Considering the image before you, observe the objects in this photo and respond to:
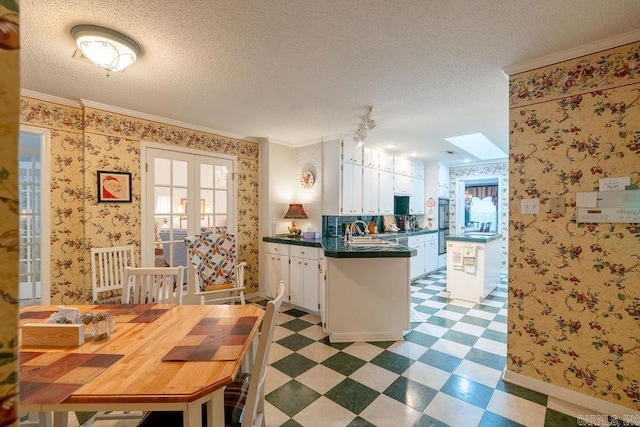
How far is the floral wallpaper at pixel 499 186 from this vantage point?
569cm

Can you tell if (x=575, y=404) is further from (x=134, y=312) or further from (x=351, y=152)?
(x=351, y=152)

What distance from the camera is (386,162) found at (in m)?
5.07

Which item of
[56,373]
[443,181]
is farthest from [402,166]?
[56,373]

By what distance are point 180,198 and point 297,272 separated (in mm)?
1677

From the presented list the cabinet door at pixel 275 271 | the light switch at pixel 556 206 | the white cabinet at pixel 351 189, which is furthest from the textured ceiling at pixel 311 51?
the cabinet door at pixel 275 271

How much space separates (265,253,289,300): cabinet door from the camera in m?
3.94

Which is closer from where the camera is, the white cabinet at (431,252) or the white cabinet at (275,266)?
the white cabinet at (275,266)

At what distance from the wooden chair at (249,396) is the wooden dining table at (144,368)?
0.09 metres

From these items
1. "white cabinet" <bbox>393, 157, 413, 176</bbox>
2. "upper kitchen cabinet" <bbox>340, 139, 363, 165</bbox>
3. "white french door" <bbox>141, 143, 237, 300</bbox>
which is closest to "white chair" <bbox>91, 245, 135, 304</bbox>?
"white french door" <bbox>141, 143, 237, 300</bbox>

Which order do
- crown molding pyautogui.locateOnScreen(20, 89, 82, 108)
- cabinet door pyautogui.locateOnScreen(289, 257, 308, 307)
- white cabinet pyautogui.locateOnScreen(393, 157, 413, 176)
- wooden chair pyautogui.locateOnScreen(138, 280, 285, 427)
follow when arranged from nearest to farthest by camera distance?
wooden chair pyautogui.locateOnScreen(138, 280, 285, 427) → crown molding pyautogui.locateOnScreen(20, 89, 82, 108) → cabinet door pyautogui.locateOnScreen(289, 257, 308, 307) → white cabinet pyautogui.locateOnScreen(393, 157, 413, 176)

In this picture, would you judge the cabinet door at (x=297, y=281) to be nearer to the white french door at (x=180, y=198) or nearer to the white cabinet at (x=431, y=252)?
the white french door at (x=180, y=198)

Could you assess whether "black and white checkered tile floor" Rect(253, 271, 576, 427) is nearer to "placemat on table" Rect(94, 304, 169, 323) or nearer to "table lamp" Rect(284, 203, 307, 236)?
A: "placemat on table" Rect(94, 304, 169, 323)

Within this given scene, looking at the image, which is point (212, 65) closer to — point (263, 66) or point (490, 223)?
point (263, 66)

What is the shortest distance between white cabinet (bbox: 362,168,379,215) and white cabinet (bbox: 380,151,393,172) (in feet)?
0.70
